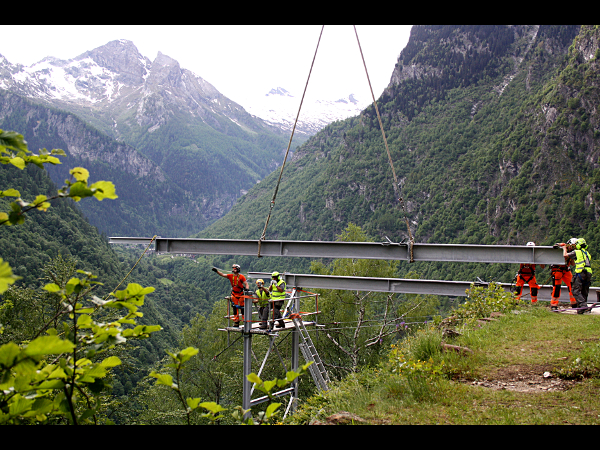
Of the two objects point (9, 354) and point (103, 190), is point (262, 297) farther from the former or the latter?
point (9, 354)

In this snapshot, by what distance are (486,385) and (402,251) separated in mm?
3792

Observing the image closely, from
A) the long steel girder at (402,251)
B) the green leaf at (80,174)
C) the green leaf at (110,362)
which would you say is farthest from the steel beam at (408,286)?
the green leaf at (80,174)

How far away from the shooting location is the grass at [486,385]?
5.41m

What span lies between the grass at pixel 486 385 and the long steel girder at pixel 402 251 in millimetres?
1925

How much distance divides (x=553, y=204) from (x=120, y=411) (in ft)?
390

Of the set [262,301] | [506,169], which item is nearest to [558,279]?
[262,301]

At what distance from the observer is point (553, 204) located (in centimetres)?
11256

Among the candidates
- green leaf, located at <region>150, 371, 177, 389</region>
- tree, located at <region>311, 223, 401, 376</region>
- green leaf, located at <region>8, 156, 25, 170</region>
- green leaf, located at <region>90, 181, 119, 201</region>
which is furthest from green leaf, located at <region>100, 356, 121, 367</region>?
tree, located at <region>311, 223, 401, 376</region>

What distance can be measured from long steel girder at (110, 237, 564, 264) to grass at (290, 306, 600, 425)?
1.92 meters

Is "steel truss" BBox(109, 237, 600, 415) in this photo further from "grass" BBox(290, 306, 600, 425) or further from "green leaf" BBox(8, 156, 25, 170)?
"green leaf" BBox(8, 156, 25, 170)

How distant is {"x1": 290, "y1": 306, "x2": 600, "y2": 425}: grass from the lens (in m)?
5.41
